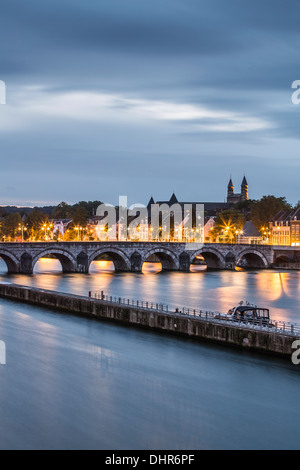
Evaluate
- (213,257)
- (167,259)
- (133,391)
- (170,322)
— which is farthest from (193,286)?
(133,391)

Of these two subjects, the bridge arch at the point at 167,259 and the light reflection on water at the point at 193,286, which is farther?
the bridge arch at the point at 167,259

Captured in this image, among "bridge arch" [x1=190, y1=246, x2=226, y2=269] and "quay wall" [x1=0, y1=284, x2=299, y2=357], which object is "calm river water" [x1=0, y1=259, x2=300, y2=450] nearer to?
"quay wall" [x1=0, y1=284, x2=299, y2=357]

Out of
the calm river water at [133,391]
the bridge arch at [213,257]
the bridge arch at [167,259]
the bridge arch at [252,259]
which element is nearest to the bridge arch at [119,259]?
the bridge arch at [167,259]

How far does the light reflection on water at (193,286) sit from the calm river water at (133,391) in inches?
559

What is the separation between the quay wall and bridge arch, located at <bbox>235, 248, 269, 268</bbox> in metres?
51.2

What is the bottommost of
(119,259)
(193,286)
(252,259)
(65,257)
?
(193,286)

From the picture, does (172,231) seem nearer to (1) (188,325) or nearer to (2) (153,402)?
(1) (188,325)

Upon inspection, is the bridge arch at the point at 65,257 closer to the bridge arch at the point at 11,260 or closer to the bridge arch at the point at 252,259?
the bridge arch at the point at 11,260

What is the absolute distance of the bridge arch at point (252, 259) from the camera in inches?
3702

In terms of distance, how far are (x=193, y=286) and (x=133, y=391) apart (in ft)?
130

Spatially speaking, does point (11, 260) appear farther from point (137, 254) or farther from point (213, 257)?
point (213, 257)

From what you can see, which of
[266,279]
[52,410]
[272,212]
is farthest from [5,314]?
[272,212]

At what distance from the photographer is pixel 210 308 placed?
48.4 meters

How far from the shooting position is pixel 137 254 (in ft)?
274
